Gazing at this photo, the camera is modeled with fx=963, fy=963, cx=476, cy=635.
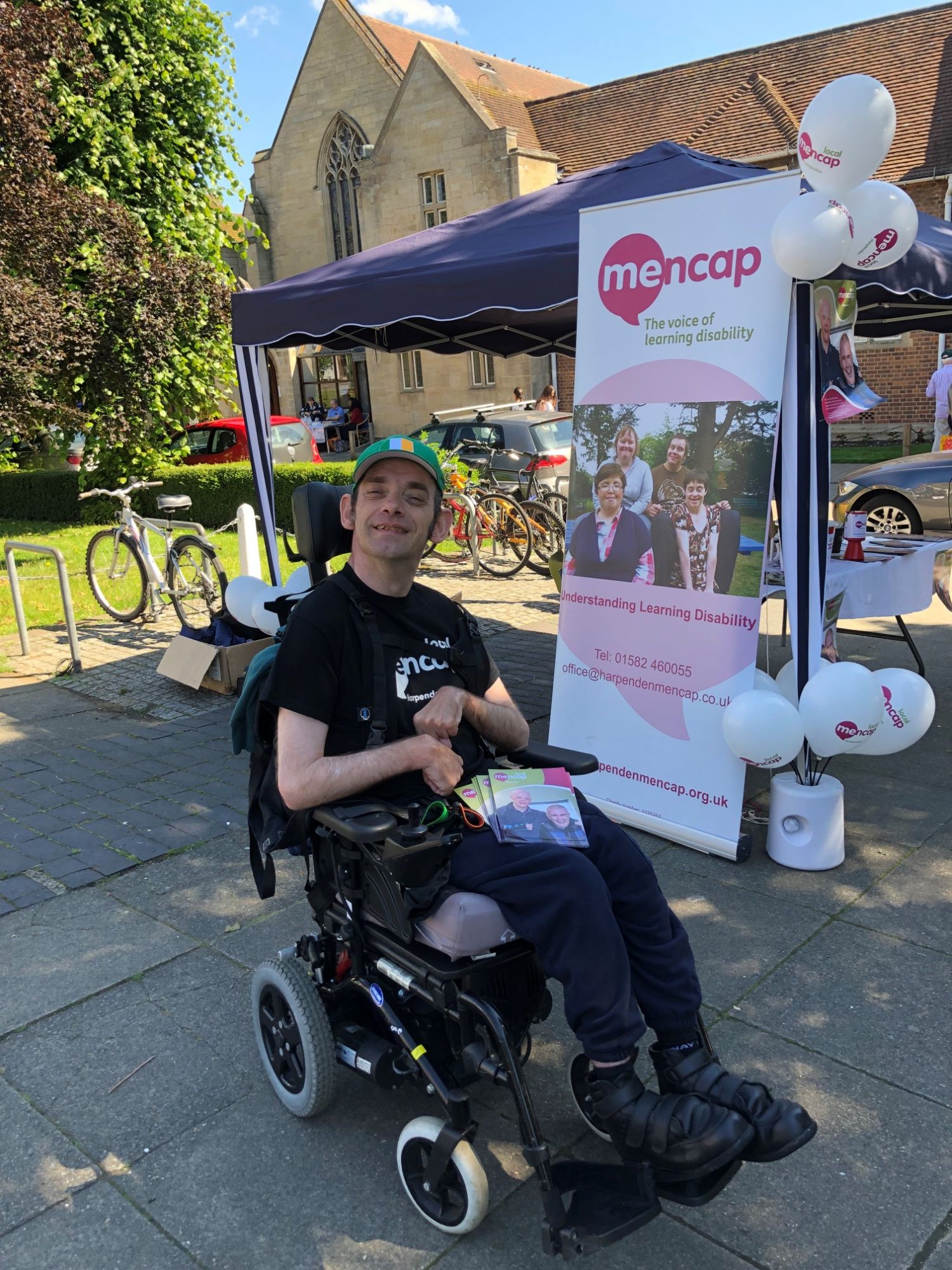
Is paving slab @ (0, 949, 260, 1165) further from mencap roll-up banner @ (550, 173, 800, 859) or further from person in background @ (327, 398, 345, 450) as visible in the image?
person in background @ (327, 398, 345, 450)

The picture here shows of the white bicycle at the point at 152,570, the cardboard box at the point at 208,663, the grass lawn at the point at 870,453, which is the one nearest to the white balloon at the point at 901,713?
the cardboard box at the point at 208,663

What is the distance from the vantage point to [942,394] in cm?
1307

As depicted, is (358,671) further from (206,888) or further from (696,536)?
(696,536)

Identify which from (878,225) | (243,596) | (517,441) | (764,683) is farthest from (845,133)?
(517,441)

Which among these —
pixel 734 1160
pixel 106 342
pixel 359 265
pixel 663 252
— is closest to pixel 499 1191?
pixel 734 1160

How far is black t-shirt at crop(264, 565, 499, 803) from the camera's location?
237 cm

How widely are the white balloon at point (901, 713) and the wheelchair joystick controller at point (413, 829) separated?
7.14 feet

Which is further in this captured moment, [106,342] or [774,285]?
[106,342]

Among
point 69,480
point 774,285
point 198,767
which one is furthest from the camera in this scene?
point 69,480

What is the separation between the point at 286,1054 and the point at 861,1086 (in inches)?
61.8

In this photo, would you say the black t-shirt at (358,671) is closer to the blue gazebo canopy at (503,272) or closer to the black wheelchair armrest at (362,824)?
the black wheelchair armrest at (362,824)

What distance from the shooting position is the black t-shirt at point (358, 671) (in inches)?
93.2

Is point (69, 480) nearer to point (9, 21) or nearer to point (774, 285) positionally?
point (9, 21)

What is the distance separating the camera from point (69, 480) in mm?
16547
